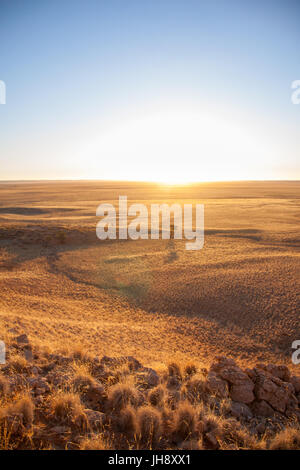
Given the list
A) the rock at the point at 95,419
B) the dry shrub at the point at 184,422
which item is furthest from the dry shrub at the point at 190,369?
the rock at the point at 95,419

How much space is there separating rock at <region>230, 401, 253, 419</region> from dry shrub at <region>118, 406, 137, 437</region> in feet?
6.07

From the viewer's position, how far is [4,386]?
13.0ft

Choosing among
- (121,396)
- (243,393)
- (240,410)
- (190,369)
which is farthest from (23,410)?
(243,393)

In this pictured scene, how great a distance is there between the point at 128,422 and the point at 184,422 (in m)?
0.90

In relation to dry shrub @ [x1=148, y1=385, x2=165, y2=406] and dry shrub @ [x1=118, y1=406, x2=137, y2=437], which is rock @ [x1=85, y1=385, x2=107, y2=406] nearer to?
dry shrub @ [x1=118, y1=406, x2=137, y2=437]

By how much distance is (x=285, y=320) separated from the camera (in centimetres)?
952

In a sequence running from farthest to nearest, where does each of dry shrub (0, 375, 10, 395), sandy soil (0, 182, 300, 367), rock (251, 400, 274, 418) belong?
sandy soil (0, 182, 300, 367), rock (251, 400, 274, 418), dry shrub (0, 375, 10, 395)

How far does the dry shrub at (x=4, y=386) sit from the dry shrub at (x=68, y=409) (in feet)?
2.70

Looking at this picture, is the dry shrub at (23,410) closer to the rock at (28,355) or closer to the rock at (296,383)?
the rock at (28,355)

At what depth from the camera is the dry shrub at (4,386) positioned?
3.91m

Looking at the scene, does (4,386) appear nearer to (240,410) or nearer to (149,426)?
(149,426)

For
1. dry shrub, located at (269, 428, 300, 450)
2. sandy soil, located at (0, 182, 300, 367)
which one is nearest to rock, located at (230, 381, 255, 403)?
dry shrub, located at (269, 428, 300, 450)

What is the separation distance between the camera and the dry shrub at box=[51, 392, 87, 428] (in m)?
3.57
